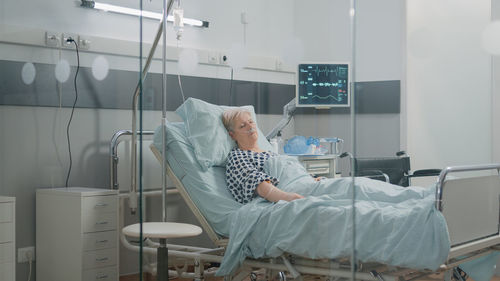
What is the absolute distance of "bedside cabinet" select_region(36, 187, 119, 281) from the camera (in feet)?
9.65

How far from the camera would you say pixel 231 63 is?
8.48ft

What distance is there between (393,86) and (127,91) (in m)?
1.99

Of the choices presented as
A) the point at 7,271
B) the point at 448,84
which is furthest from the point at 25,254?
the point at 448,84

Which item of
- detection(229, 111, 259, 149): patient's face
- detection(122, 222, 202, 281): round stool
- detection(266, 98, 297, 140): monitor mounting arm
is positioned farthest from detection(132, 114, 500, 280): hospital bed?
detection(266, 98, 297, 140): monitor mounting arm

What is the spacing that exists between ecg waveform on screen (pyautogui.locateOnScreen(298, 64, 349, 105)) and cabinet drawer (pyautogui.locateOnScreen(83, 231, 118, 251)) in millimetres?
1549

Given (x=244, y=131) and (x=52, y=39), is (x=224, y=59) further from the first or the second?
(x=52, y=39)

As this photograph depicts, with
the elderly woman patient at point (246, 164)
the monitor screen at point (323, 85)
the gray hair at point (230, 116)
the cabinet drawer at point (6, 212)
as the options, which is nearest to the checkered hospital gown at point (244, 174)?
the elderly woman patient at point (246, 164)

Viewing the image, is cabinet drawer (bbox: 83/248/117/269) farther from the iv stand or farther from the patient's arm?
the patient's arm

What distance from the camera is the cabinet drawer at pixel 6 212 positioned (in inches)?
108

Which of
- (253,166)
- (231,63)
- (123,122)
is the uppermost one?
(231,63)

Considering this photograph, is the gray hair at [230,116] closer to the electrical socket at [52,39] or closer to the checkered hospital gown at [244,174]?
the checkered hospital gown at [244,174]

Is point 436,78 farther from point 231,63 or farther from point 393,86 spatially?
point 231,63

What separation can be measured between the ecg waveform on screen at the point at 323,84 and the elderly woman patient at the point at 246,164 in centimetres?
49

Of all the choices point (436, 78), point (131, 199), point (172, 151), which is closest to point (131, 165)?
point (131, 199)
